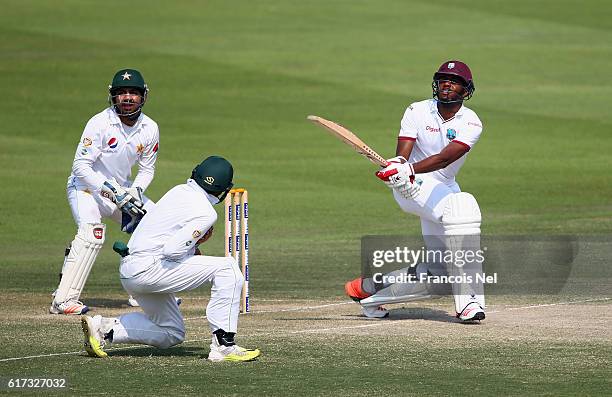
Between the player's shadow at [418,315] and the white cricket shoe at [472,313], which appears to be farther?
the player's shadow at [418,315]

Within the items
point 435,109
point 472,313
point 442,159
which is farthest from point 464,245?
point 435,109

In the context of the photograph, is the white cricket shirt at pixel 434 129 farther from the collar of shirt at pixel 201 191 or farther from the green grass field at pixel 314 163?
the collar of shirt at pixel 201 191

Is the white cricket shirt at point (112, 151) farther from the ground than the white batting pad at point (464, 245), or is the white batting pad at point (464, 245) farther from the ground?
the white cricket shirt at point (112, 151)

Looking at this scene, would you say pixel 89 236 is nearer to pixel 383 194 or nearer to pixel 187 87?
pixel 383 194

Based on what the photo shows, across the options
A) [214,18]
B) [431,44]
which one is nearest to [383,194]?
[431,44]

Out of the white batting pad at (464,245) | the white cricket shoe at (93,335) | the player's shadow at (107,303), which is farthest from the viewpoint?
the player's shadow at (107,303)

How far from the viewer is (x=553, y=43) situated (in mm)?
32281

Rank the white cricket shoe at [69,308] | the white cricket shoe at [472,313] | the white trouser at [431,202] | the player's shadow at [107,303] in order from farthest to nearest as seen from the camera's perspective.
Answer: the player's shadow at [107,303]
the white cricket shoe at [69,308]
the white trouser at [431,202]
the white cricket shoe at [472,313]

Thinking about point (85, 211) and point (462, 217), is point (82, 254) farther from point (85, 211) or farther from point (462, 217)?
point (462, 217)

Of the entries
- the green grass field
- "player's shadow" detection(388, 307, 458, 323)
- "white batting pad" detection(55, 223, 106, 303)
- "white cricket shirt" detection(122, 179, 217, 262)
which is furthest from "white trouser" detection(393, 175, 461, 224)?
"white batting pad" detection(55, 223, 106, 303)

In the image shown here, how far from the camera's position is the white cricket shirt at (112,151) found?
11.8 metres

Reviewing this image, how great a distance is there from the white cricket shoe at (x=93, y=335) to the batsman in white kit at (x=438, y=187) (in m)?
2.70

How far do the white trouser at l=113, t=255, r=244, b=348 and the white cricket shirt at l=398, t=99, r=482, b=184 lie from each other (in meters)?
2.61

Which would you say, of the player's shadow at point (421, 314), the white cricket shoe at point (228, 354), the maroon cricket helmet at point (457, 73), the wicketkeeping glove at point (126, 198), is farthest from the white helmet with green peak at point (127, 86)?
the white cricket shoe at point (228, 354)
